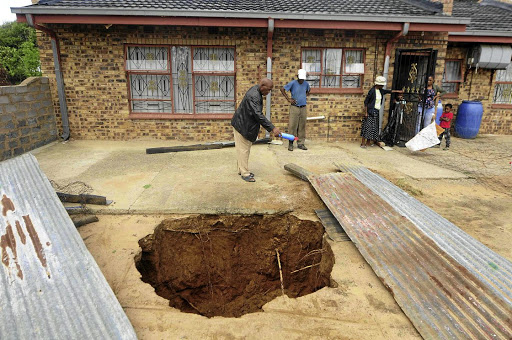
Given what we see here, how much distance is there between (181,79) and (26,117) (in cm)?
349

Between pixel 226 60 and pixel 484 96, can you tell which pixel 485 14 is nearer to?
pixel 484 96

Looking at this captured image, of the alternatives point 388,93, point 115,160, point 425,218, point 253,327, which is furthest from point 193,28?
point 253,327

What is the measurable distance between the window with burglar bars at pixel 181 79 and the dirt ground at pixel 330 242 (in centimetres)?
191

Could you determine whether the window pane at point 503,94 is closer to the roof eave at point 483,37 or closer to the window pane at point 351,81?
the roof eave at point 483,37

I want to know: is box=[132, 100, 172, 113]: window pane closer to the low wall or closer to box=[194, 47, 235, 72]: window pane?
box=[194, 47, 235, 72]: window pane

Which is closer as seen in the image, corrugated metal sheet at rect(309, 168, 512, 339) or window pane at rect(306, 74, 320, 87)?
corrugated metal sheet at rect(309, 168, 512, 339)

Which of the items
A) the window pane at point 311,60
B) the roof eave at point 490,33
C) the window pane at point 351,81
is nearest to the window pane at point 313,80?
the window pane at point 311,60

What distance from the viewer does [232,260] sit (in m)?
3.89

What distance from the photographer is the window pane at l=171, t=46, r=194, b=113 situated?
8156mm

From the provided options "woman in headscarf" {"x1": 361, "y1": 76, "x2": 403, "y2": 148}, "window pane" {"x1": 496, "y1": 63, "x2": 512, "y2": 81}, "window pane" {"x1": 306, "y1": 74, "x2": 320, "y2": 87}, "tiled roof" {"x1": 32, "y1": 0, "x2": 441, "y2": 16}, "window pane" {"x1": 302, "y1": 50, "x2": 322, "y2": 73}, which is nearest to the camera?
"tiled roof" {"x1": 32, "y1": 0, "x2": 441, "y2": 16}

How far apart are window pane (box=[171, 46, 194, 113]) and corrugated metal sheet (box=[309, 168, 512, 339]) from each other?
5.24 m

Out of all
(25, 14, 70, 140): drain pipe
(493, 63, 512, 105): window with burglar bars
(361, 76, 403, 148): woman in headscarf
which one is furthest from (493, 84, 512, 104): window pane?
(25, 14, 70, 140): drain pipe

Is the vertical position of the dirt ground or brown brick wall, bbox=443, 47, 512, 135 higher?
brown brick wall, bbox=443, 47, 512, 135

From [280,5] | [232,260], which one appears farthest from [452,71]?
[232,260]
